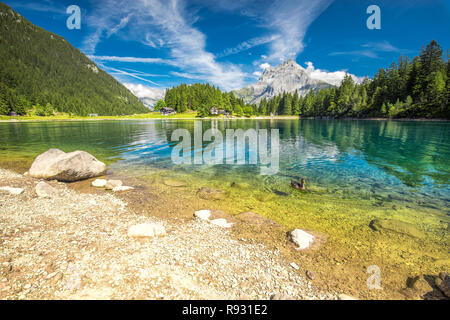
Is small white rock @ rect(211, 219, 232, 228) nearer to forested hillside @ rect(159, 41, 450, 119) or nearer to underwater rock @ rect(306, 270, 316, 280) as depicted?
underwater rock @ rect(306, 270, 316, 280)

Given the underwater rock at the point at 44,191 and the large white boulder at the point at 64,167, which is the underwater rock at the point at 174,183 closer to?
the large white boulder at the point at 64,167

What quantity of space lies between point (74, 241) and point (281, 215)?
9.42 metres

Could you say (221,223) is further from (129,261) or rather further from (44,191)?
Answer: (44,191)

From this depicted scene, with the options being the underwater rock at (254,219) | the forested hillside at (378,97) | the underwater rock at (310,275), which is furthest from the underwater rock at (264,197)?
the forested hillside at (378,97)

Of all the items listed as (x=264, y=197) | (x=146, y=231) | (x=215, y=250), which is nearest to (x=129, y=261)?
(x=146, y=231)

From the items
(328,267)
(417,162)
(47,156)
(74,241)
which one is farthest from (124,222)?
(417,162)

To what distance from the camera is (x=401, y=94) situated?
11300cm

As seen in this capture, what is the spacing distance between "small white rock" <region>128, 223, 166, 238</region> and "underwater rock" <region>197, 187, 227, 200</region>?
5047mm

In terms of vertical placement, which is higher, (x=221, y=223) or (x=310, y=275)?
(x=221, y=223)

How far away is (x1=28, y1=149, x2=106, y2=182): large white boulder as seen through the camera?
14.8 m

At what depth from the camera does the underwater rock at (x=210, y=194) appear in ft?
41.7

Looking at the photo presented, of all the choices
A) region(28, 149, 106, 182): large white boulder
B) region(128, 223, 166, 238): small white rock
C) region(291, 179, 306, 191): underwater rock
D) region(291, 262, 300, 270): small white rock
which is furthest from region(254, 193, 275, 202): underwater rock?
region(28, 149, 106, 182): large white boulder

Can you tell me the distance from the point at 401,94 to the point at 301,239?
153m

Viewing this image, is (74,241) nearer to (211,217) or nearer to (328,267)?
(211,217)
